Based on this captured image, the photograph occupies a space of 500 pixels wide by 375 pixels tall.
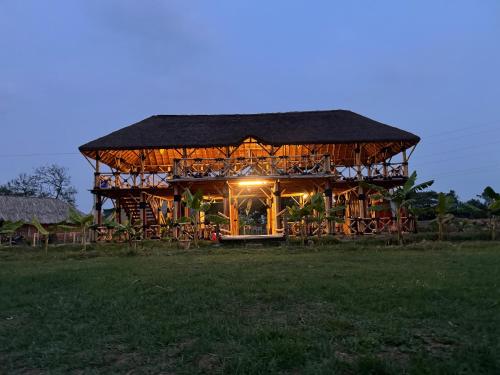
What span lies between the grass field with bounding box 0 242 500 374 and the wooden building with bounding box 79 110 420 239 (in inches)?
450

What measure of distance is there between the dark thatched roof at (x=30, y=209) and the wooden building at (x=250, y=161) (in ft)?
41.0

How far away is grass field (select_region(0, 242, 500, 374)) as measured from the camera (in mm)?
3881

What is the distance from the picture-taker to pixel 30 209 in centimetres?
3606

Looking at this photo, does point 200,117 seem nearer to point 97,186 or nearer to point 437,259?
point 97,186

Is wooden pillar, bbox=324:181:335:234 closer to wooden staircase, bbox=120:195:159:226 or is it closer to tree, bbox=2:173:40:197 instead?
wooden staircase, bbox=120:195:159:226

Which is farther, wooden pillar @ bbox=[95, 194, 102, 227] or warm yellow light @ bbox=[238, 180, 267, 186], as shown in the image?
wooden pillar @ bbox=[95, 194, 102, 227]

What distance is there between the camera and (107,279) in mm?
8656

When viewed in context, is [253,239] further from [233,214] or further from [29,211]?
[29,211]

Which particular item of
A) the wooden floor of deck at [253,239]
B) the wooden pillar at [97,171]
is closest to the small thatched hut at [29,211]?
the wooden pillar at [97,171]

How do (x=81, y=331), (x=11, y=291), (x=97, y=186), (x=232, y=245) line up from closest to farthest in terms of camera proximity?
(x=81, y=331) → (x=11, y=291) → (x=232, y=245) → (x=97, y=186)

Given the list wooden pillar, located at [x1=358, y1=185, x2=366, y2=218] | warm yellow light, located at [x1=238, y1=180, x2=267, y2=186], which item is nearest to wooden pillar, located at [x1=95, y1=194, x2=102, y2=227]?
warm yellow light, located at [x1=238, y1=180, x2=267, y2=186]

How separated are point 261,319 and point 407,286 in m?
2.84

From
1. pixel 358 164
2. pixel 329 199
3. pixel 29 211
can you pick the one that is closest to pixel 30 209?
pixel 29 211

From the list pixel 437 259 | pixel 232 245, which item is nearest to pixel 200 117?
pixel 232 245
